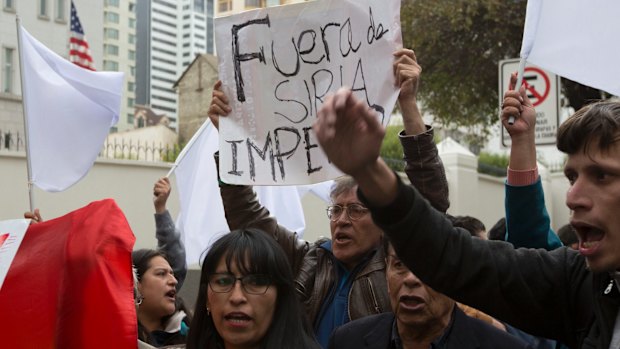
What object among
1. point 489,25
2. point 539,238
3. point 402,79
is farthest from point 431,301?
point 489,25

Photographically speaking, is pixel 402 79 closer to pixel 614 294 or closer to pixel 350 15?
pixel 350 15

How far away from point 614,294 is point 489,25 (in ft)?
48.1

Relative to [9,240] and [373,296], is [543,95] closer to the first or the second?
[373,296]

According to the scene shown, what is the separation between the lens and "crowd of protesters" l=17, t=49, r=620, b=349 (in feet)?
6.50

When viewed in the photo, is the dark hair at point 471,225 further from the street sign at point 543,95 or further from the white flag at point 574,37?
the street sign at point 543,95

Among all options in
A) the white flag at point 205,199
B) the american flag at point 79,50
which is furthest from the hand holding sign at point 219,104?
the american flag at point 79,50

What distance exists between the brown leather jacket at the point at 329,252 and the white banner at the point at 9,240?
973mm

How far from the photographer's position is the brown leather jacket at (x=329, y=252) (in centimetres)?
351

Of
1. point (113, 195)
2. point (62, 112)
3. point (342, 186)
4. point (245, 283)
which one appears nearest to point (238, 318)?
point (245, 283)

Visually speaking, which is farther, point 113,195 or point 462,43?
point 462,43

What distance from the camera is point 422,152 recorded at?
350 centimetres

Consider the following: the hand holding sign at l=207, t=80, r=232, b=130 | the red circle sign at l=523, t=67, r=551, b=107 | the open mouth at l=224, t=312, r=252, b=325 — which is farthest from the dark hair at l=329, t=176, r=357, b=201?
the red circle sign at l=523, t=67, r=551, b=107

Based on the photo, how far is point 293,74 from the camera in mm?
3990

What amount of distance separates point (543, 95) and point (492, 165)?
9.70 meters
